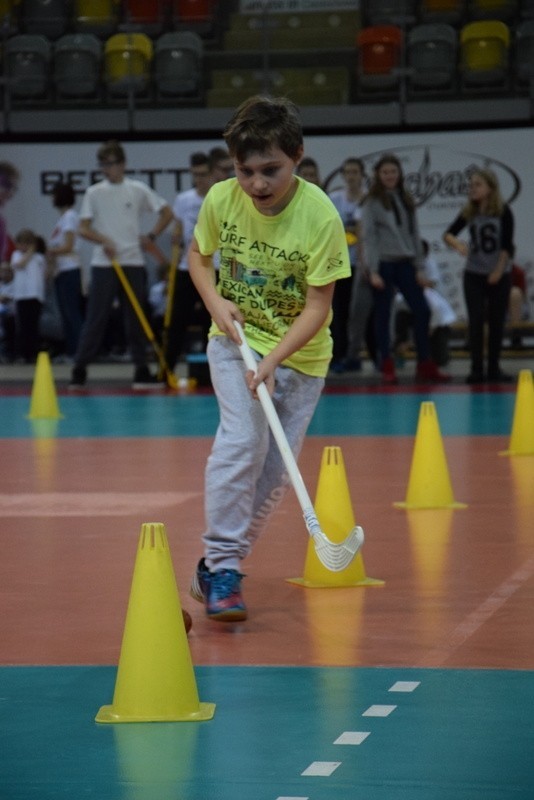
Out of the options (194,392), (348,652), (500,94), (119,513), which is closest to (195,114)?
(500,94)

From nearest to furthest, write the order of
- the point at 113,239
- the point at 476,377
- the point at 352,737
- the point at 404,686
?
the point at 352,737
the point at 404,686
the point at 113,239
the point at 476,377

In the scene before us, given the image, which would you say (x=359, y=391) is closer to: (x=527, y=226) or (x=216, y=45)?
(x=527, y=226)

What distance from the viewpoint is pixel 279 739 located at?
366 centimetres

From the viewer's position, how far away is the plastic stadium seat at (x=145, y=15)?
816 inches

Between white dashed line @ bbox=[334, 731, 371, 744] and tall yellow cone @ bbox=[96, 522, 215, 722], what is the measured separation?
37cm

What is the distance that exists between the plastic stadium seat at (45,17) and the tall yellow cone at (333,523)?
1625 centimetres

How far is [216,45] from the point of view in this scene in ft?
67.8

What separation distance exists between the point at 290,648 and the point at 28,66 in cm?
1645

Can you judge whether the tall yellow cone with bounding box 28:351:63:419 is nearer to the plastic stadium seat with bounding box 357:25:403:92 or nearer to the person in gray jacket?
the person in gray jacket

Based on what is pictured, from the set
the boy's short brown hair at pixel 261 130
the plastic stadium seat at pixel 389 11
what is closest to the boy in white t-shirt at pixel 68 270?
the plastic stadium seat at pixel 389 11

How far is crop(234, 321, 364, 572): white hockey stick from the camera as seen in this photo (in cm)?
466

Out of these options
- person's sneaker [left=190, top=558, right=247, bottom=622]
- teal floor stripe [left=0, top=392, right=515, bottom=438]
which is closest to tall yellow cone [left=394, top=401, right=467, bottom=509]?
person's sneaker [left=190, top=558, right=247, bottom=622]

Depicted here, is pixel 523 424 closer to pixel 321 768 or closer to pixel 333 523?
pixel 333 523

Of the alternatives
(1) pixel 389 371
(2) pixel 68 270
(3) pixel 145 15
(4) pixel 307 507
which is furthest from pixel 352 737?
(3) pixel 145 15
